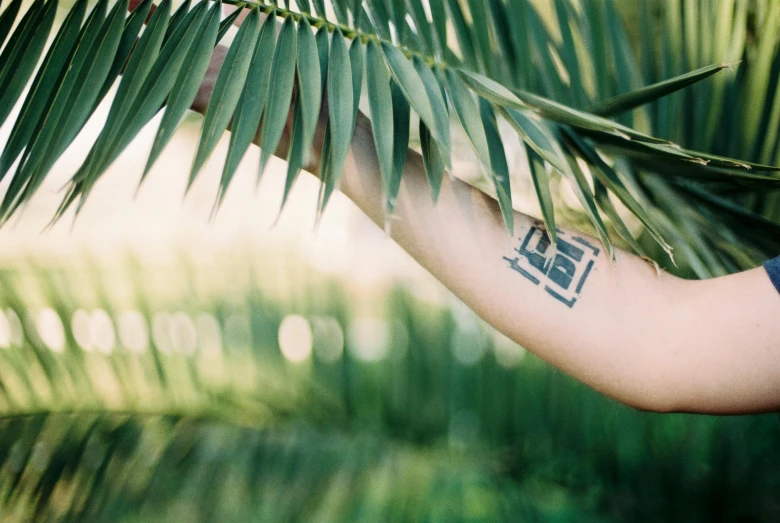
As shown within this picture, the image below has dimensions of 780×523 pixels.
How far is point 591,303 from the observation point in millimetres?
521

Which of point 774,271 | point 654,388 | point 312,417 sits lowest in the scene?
point 312,417

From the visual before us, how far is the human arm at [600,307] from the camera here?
0.49 meters

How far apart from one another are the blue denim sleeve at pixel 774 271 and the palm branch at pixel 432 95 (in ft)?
0.25

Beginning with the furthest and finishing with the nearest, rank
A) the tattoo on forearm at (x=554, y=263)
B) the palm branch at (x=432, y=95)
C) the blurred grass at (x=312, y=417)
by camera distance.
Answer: the blurred grass at (x=312, y=417) < the tattoo on forearm at (x=554, y=263) < the palm branch at (x=432, y=95)

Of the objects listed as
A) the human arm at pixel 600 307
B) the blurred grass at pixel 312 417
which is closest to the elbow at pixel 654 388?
the human arm at pixel 600 307

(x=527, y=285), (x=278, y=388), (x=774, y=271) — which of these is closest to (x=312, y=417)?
(x=278, y=388)

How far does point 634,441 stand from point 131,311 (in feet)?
1.98

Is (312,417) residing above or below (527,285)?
below

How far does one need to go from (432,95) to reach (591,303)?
202mm

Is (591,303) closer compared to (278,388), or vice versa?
(591,303)

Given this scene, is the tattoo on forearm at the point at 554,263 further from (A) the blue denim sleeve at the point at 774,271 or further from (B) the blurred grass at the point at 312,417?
(B) the blurred grass at the point at 312,417

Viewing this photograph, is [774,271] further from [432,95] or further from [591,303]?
[432,95]

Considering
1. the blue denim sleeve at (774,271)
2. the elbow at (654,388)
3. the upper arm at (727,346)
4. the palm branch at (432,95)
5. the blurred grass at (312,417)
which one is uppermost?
the palm branch at (432,95)

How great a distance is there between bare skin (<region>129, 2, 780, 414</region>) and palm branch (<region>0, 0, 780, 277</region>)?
0.14 feet
